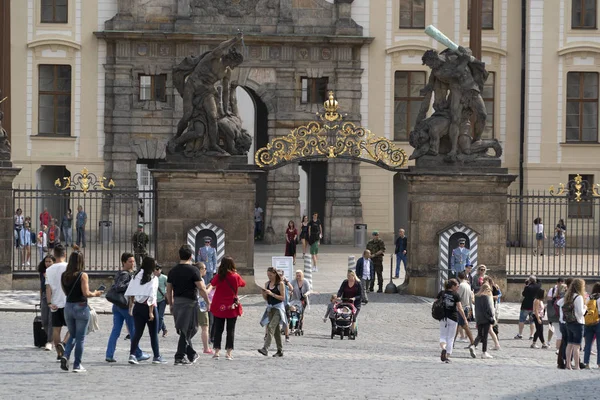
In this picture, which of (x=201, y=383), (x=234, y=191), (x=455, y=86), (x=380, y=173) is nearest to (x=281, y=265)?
(x=234, y=191)

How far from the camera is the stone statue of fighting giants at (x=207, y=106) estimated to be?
30672 mm

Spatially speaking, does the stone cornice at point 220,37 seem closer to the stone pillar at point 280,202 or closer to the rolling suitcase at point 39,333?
the stone pillar at point 280,202

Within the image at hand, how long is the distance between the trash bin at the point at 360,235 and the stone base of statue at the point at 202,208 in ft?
57.1

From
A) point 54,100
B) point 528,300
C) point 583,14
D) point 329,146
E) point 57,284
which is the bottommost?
point 528,300

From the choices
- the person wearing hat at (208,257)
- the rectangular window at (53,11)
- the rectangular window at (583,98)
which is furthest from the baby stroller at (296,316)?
the rectangular window at (583,98)

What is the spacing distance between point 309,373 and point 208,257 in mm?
11405

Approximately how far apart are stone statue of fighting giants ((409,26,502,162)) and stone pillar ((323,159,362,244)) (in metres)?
17.8

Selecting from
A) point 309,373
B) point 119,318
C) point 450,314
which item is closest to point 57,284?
point 119,318

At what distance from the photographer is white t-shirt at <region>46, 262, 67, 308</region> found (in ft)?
63.1

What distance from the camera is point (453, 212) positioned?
31188 mm

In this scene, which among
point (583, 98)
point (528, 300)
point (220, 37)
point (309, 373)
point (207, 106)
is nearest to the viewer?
point (309, 373)

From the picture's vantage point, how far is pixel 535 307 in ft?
83.1

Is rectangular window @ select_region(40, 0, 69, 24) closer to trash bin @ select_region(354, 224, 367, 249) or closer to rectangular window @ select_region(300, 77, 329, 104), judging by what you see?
rectangular window @ select_region(300, 77, 329, 104)

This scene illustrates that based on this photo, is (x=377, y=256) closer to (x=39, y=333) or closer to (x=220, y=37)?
(x=39, y=333)
